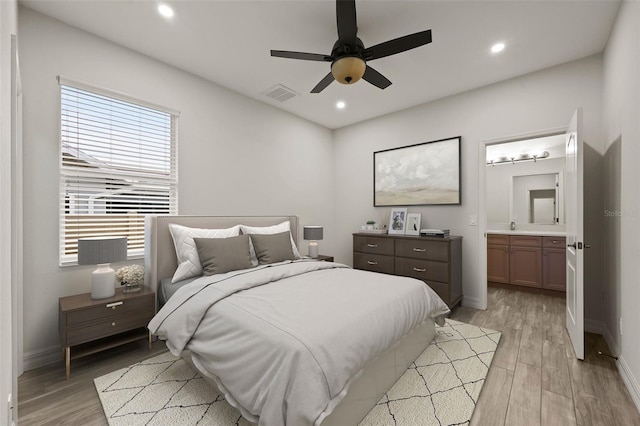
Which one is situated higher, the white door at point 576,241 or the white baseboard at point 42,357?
the white door at point 576,241

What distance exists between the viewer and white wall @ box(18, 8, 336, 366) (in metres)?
2.26

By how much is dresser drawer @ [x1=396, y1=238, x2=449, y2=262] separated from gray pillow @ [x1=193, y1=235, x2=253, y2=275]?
2.09 metres

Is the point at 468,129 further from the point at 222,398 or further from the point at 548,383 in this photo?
the point at 222,398

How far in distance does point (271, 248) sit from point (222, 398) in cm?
146

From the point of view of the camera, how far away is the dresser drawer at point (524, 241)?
14.1 ft

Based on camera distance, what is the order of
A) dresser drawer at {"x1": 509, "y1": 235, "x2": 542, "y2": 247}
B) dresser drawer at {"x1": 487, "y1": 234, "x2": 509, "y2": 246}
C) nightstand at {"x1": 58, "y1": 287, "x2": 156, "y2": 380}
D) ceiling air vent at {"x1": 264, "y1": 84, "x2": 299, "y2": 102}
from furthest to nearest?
dresser drawer at {"x1": 487, "y1": 234, "x2": 509, "y2": 246}
dresser drawer at {"x1": 509, "y1": 235, "x2": 542, "y2": 247}
ceiling air vent at {"x1": 264, "y1": 84, "x2": 299, "y2": 102}
nightstand at {"x1": 58, "y1": 287, "x2": 156, "y2": 380}

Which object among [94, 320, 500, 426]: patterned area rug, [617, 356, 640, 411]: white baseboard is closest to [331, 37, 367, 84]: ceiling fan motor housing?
[94, 320, 500, 426]: patterned area rug

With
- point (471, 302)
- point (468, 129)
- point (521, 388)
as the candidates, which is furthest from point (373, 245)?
point (521, 388)

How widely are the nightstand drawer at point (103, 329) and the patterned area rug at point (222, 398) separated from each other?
31 centimetres

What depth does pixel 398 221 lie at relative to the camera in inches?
166

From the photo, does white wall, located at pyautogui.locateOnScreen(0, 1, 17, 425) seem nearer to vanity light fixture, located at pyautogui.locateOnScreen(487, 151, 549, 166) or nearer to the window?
the window

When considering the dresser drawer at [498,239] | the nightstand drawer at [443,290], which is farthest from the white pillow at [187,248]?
the dresser drawer at [498,239]

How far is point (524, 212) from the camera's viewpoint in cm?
509

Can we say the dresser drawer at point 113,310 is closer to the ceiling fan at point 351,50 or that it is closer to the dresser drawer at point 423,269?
the ceiling fan at point 351,50
